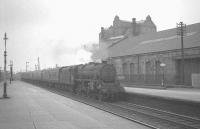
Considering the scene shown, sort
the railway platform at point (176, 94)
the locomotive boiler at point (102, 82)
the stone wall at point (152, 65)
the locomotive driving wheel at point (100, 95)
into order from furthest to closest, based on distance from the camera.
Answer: the stone wall at point (152, 65) < the locomotive driving wheel at point (100, 95) < the locomotive boiler at point (102, 82) < the railway platform at point (176, 94)

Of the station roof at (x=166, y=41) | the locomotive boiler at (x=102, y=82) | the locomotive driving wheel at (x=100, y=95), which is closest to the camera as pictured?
the locomotive boiler at (x=102, y=82)

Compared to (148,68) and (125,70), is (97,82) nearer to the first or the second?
(148,68)

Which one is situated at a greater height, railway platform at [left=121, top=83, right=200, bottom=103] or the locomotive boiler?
the locomotive boiler

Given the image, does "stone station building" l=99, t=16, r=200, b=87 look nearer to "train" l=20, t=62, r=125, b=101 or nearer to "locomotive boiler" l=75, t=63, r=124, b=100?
"train" l=20, t=62, r=125, b=101

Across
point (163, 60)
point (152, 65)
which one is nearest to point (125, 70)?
point (152, 65)

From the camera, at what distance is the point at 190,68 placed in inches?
1576

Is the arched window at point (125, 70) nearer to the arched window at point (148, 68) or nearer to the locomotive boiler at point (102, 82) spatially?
the arched window at point (148, 68)

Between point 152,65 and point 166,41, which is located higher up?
point 166,41

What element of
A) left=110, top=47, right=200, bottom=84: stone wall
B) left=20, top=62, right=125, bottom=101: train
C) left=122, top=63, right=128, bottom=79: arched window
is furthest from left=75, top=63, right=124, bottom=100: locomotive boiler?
left=122, top=63, right=128, bottom=79: arched window

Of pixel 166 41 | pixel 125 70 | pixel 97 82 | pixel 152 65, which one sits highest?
pixel 166 41

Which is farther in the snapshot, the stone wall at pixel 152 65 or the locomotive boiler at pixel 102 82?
the stone wall at pixel 152 65

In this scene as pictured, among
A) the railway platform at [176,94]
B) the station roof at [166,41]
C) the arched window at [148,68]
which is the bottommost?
the railway platform at [176,94]

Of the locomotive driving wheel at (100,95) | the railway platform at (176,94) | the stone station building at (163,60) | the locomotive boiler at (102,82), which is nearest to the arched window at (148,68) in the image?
the stone station building at (163,60)

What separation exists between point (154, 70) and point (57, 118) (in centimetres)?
3348
